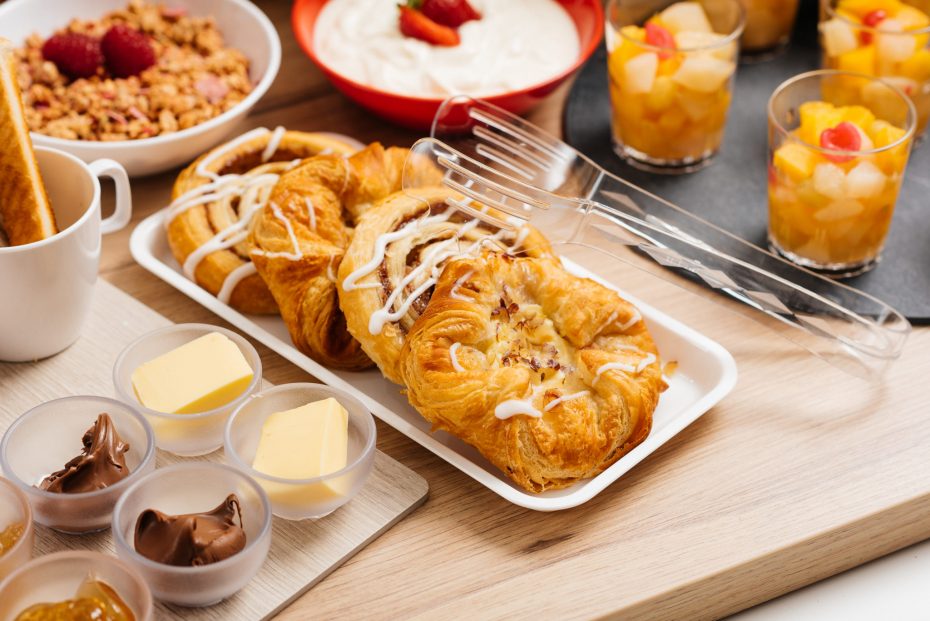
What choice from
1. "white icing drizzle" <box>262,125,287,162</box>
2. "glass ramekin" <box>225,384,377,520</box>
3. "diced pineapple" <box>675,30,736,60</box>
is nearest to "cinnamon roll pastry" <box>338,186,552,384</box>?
"glass ramekin" <box>225,384,377,520</box>

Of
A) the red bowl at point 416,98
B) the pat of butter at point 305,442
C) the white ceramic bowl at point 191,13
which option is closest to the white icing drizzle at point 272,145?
the white ceramic bowl at point 191,13

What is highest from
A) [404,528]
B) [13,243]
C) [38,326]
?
[13,243]

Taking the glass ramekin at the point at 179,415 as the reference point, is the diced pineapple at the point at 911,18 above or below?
above

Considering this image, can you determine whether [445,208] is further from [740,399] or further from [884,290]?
[884,290]

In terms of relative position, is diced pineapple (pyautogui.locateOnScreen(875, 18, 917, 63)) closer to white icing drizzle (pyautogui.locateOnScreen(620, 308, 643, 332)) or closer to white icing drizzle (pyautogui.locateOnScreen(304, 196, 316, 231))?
white icing drizzle (pyautogui.locateOnScreen(620, 308, 643, 332))

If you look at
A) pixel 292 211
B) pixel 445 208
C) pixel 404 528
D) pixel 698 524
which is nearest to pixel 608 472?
pixel 698 524

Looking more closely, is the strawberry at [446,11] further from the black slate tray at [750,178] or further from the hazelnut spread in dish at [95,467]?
the hazelnut spread in dish at [95,467]
